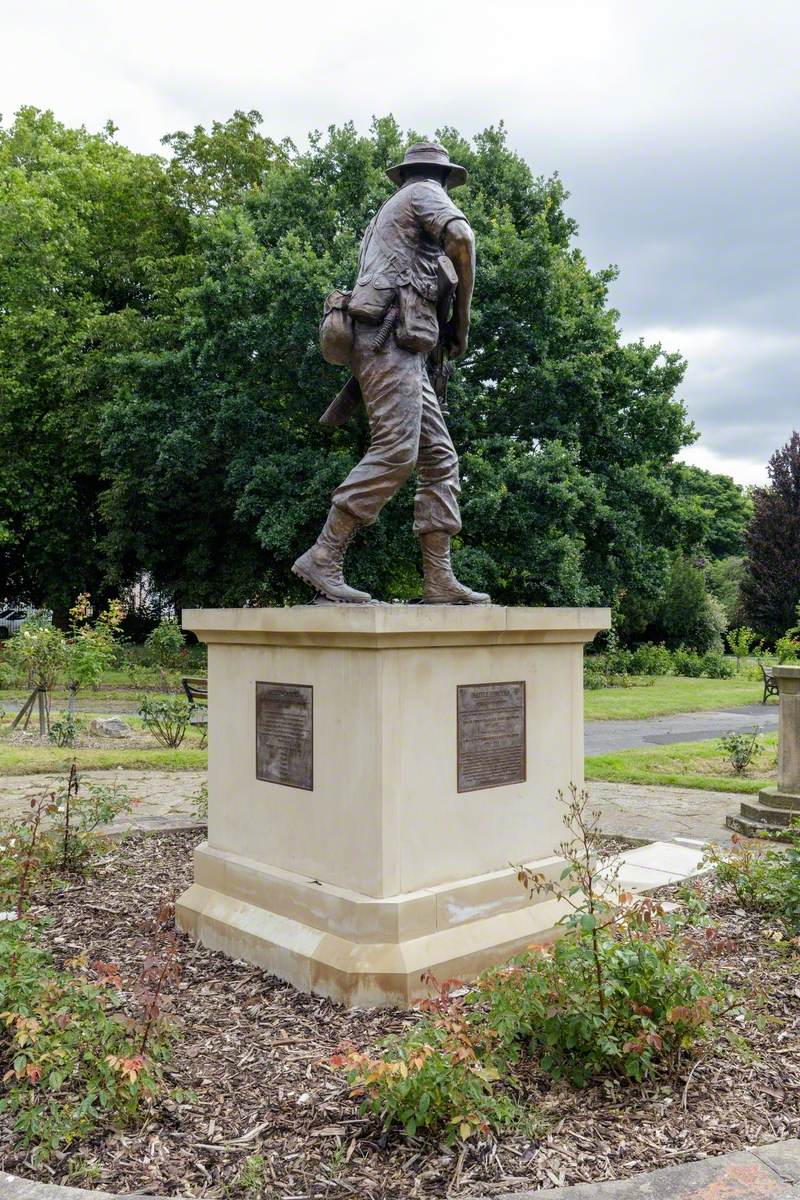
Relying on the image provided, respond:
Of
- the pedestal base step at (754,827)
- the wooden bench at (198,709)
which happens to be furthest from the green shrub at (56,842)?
the wooden bench at (198,709)

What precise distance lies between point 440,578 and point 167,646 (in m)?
16.4

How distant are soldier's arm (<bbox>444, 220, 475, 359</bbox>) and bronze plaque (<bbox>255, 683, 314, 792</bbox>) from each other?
205cm

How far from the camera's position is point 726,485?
203ft

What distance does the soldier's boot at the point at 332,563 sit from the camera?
4500 millimetres

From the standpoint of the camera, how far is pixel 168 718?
12117mm

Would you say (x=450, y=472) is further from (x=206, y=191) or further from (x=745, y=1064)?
(x=206, y=191)

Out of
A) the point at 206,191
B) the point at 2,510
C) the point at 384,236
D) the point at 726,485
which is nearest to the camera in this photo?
the point at 384,236

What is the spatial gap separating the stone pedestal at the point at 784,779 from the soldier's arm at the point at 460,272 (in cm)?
415

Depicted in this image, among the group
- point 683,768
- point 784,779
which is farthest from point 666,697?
point 784,779

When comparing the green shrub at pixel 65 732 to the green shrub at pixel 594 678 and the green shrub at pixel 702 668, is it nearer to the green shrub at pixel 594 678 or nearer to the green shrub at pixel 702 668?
the green shrub at pixel 594 678

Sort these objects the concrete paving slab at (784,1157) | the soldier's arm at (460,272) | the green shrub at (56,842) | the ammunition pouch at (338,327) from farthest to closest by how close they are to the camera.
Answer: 1. the green shrub at (56,842)
2. the ammunition pouch at (338,327)
3. the soldier's arm at (460,272)
4. the concrete paving slab at (784,1157)

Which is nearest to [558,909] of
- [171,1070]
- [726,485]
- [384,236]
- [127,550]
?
[171,1070]

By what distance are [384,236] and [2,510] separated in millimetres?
25521

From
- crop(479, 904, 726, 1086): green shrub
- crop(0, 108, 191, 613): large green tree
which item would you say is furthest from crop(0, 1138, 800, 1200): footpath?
crop(0, 108, 191, 613): large green tree
